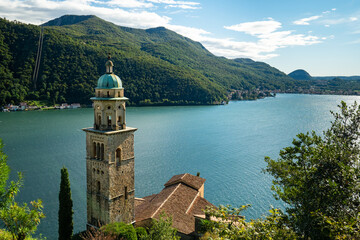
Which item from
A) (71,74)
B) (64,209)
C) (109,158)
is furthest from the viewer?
(71,74)

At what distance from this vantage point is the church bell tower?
20.4 meters

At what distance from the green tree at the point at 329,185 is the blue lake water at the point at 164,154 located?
24277 millimetres

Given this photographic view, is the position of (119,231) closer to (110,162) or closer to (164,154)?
(110,162)

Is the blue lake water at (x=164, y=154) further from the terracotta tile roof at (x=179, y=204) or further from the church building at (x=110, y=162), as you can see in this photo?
the church building at (x=110, y=162)

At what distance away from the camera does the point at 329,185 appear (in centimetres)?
998

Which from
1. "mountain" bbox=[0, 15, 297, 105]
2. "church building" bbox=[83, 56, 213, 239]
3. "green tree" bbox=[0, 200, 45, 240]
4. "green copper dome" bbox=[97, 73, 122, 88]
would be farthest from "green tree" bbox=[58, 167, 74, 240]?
"mountain" bbox=[0, 15, 297, 105]

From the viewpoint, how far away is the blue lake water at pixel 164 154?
121 feet

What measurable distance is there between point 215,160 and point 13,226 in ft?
128

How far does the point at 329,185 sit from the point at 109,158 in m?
14.9

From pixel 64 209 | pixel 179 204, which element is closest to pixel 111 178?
pixel 64 209

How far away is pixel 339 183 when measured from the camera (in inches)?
387

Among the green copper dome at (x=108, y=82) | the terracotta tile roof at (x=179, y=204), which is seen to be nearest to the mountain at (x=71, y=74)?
the terracotta tile roof at (x=179, y=204)

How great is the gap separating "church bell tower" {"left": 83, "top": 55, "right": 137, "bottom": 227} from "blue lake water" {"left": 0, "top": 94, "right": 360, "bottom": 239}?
10176 millimetres

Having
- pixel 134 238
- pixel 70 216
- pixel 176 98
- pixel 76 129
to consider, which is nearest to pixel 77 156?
pixel 76 129
